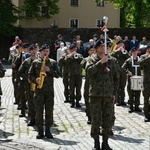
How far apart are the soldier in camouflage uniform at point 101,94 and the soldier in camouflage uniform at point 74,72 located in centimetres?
613

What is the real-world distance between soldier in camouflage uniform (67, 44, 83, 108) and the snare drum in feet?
8.26

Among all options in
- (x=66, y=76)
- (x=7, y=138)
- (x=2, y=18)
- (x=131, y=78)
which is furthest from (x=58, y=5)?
(x=7, y=138)

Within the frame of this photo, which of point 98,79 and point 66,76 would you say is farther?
point 66,76

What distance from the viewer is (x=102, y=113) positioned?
30.4 feet

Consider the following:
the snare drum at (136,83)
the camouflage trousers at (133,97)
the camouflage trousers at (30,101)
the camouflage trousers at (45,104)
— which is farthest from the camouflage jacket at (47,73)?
the camouflage trousers at (133,97)

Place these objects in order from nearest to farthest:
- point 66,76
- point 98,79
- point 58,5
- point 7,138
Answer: point 98,79, point 7,138, point 66,76, point 58,5

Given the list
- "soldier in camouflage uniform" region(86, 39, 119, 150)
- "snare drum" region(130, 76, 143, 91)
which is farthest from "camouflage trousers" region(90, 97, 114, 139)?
"snare drum" region(130, 76, 143, 91)

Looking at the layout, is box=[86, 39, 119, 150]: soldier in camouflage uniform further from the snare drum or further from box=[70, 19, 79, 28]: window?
box=[70, 19, 79, 28]: window

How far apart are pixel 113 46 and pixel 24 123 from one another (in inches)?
185

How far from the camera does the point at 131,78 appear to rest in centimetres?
1346

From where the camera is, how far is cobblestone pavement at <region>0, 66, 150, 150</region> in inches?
372

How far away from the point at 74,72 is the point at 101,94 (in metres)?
6.41

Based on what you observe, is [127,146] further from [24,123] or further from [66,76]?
[66,76]

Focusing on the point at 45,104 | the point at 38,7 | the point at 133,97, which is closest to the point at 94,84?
the point at 45,104
